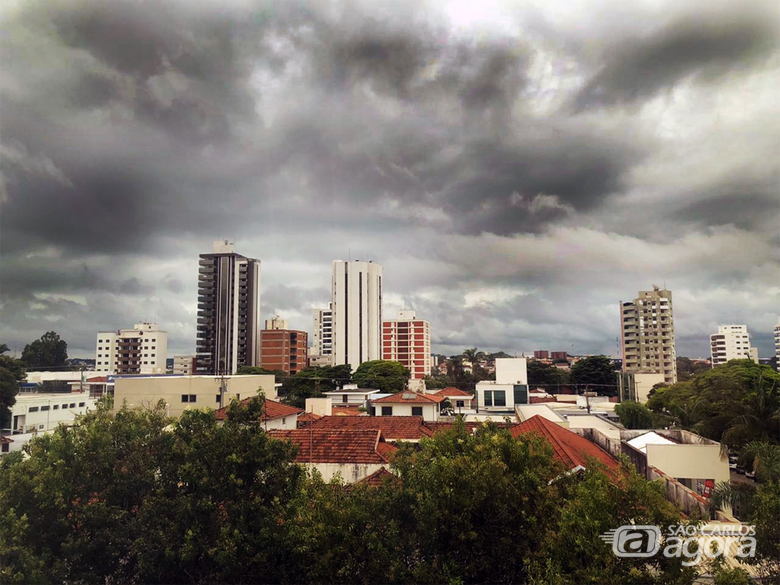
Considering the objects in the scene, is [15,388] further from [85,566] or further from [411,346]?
[411,346]

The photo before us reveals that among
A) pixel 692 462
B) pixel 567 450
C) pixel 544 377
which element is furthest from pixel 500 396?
pixel 567 450

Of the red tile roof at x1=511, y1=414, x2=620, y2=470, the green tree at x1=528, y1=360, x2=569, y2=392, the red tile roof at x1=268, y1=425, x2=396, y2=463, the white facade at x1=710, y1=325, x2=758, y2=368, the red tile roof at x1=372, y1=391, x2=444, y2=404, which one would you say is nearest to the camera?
the red tile roof at x1=511, y1=414, x2=620, y2=470

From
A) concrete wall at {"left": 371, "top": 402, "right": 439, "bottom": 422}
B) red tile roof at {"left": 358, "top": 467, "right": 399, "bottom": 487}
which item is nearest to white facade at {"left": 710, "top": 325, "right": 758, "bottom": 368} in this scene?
concrete wall at {"left": 371, "top": 402, "right": 439, "bottom": 422}

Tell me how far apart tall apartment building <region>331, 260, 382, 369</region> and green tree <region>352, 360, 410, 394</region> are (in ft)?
64.0

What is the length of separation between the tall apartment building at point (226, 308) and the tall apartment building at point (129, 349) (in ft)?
32.4

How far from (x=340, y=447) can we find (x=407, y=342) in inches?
3295

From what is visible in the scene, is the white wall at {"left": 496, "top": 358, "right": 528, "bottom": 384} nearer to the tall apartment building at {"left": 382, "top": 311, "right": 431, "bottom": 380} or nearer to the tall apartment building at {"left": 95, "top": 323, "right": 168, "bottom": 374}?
the tall apartment building at {"left": 382, "top": 311, "right": 431, "bottom": 380}

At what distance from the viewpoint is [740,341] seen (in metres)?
119

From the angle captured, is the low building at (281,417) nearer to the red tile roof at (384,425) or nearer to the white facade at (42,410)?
the red tile roof at (384,425)

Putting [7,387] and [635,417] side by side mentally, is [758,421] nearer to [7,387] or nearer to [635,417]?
[635,417]

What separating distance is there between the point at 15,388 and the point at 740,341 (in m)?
138

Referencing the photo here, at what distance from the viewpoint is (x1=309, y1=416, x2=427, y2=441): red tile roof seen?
22714mm

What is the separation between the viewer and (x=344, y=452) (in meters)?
16.9

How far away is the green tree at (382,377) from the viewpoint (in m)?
69.8
